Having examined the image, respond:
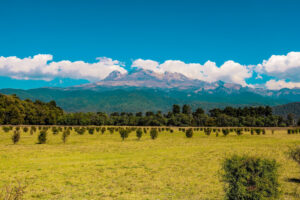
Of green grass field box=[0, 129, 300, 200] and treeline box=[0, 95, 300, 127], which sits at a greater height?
treeline box=[0, 95, 300, 127]

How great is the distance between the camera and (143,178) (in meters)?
18.0

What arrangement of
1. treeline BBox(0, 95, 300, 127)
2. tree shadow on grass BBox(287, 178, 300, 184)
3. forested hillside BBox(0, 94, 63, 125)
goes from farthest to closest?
treeline BBox(0, 95, 300, 127) < forested hillside BBox(0, 94, 63, 125) < tree shadow on grass BBox(287, 178, 300, 184)

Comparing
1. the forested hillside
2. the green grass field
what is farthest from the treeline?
the green grass field

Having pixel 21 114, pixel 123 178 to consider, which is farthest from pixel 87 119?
pixel 123 178

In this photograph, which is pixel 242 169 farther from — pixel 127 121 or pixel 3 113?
pixel 127 121

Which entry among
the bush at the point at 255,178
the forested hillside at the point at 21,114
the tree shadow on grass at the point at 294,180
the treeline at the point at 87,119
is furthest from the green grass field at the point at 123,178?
the treeline at the point at 87,119

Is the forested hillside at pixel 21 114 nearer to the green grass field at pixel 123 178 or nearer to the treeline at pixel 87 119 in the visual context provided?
the treeline at pixel 87 119

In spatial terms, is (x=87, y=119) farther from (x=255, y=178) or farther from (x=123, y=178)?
(x=255, y=178)

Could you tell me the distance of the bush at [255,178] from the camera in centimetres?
995

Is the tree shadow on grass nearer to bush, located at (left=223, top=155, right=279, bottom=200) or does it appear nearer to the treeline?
bush, located at (left=223, top=155, right=279, bottom=200)

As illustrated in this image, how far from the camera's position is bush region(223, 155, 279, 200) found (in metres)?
9.95

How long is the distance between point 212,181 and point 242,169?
765 centimetres

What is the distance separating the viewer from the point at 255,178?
9883mm

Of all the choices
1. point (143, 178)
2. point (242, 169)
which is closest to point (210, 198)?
point (242, 169)
